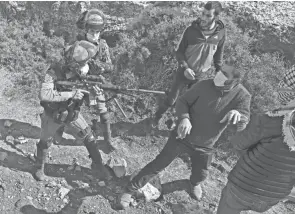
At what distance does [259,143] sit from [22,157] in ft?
11.8

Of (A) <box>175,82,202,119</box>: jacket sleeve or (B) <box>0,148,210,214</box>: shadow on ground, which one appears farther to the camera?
(B) <box>0,148,210,214</box>: shadow on ground

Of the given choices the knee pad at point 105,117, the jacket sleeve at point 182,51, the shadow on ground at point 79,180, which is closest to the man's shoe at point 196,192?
the shadow on ground at point 79,180

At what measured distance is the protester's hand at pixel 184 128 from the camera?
12.0 ft

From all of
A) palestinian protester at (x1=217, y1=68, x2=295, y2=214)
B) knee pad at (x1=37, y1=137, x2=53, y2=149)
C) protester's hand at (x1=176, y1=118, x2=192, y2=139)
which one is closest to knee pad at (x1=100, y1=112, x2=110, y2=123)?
knee pad at (x1=37, y1=137, x2=53, y2=149)

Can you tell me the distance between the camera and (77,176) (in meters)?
5.04

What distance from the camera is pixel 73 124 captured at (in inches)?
175

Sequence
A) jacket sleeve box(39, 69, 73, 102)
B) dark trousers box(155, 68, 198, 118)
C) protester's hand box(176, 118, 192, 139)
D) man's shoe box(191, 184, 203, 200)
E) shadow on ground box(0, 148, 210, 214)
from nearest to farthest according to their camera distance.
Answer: protester's hand box(176, 118, 192, 139), jacket sleeve box(39, 69, 73, 102), shadow on ground box(0, 148, 210, 214), man's shoe box(191, 184, 203, 200), dark trousers box(155, 68, 198, 118)

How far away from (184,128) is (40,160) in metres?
2.23

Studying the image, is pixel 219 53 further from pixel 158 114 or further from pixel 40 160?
pixel 40 160

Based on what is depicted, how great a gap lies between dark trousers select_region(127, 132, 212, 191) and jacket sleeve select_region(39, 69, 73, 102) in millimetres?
1337

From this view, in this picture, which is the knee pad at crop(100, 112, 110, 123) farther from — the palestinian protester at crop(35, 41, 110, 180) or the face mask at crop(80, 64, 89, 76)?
the face mask at crop(80, 64, 89, 76)

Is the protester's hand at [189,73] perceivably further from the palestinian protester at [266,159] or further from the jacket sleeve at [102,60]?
the palestinian protester at [266,159]

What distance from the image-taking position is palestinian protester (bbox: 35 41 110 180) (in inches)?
158

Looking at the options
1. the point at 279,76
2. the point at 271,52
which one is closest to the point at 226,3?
the point at 271,52
